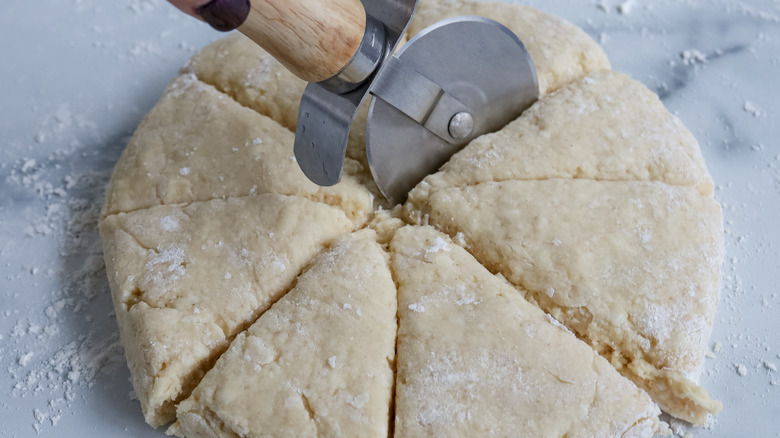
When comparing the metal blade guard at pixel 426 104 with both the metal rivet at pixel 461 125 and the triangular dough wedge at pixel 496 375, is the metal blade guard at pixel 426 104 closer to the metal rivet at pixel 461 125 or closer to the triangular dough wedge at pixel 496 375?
the metal rivet at pixel 461 125

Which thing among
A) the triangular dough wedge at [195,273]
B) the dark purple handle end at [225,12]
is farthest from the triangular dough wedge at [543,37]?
the dark purple handle end at [225,12]

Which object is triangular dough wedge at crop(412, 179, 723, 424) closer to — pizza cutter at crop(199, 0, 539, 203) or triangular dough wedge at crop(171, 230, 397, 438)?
pizza cutter at crop(199, 0, 539, 203)

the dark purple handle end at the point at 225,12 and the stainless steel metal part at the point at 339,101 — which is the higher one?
the dark purple handle end at the point at 225,12

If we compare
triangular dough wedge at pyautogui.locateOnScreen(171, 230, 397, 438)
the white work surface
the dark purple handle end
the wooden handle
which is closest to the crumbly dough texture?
triangular dough wedge at pyautogui.locateOnScreen(171, 230, 397, 438)

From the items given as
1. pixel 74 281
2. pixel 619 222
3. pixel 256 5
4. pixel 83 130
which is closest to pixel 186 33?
pixel 83 130

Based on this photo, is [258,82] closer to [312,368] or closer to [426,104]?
[426,104]

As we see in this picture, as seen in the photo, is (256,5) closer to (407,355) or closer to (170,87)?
(407,355)
